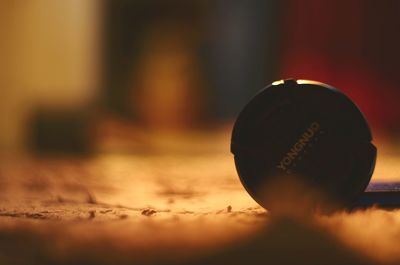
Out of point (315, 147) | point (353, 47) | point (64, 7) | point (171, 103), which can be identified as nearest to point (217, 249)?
point (315, 147)

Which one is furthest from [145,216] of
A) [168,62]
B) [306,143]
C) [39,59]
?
[168,62]

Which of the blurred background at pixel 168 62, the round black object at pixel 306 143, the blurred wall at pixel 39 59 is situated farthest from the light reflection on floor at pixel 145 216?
the blurred wall at pixel 39 59

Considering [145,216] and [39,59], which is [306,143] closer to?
[145,216]

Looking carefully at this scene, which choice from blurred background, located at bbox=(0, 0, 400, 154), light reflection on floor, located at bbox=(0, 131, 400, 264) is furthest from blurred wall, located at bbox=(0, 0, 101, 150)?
light reflection on floor, located at bbox=(0, 131, 400, 264)

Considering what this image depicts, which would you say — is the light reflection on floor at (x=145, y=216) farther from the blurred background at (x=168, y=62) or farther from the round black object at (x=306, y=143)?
the blurred background at (x=168, y=62)

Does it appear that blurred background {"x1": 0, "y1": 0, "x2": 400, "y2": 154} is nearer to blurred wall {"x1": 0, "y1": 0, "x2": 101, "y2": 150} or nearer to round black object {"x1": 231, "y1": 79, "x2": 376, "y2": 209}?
blurred wall {"x1": 0, "y1": 0, "x2": 101, "y2": 150}
